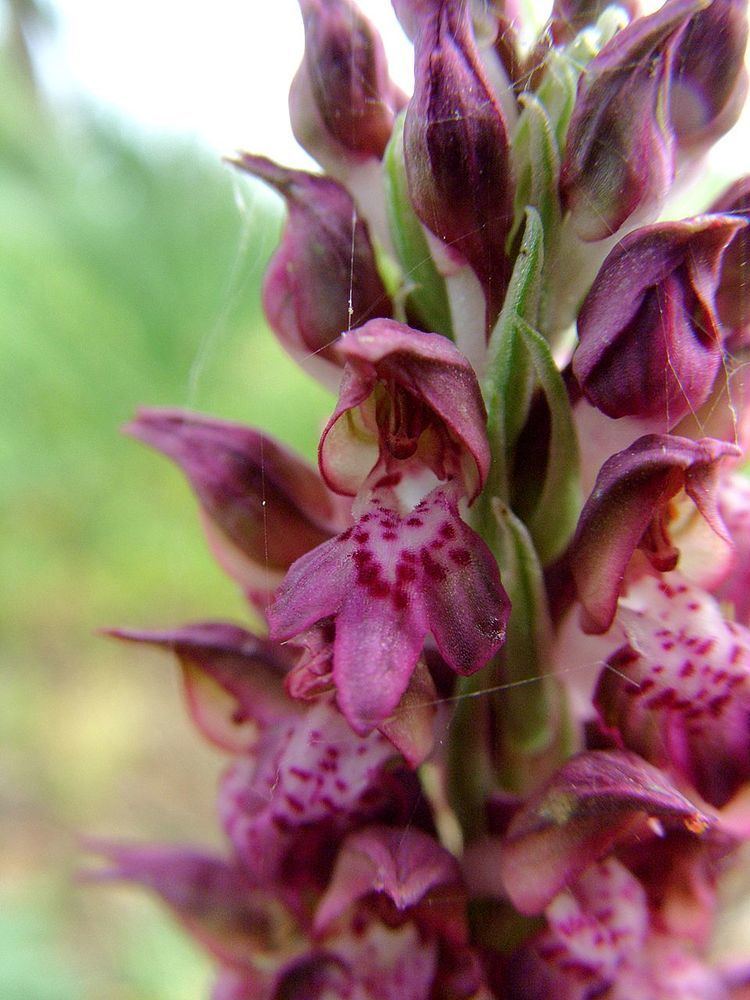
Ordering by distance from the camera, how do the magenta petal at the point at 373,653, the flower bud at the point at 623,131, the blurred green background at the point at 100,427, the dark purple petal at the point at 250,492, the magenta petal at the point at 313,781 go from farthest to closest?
1. the blurred green background at the point at 100,427
2. the dark purple petal at the point at 250,492
3. the magenta petal at the point at 313,781
4. the flower bud at the point at 623,131
5. the magenta petal at the point at 373,653

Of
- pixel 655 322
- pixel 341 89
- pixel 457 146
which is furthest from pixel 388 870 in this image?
pixel 341 89

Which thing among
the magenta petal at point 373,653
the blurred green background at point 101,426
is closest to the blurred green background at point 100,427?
the blurred green background at point 101,426

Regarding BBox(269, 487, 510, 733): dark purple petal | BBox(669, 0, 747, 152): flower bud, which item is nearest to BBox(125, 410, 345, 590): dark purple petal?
BBox(269, 487, 510, 733): dark purple petal

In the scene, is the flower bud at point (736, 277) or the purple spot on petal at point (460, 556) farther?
the flower bud at point (736, 277)

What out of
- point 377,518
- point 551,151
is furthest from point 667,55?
point 377,518

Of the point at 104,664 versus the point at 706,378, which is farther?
the point at 104,664

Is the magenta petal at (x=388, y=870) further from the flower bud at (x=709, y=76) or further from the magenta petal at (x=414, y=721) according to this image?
the flower bud at (x=709, y=76)

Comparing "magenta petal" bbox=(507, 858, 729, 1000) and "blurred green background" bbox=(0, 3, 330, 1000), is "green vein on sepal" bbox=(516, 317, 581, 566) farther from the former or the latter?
"blurred green background" bbox=(0, 3, 330, 1000)

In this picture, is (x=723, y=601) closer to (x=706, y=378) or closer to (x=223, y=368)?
(x=706, y=378)
